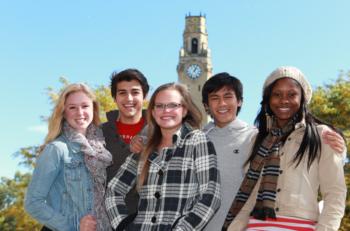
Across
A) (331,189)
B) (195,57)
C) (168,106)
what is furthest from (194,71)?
(331,189)

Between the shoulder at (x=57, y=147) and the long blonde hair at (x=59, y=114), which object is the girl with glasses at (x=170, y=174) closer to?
the shoulder at (x=57, y=147)

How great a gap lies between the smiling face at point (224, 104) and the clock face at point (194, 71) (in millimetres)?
66777

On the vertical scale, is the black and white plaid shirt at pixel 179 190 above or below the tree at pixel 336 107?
below

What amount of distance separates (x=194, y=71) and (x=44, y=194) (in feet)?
223

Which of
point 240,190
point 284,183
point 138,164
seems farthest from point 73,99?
point 284,183

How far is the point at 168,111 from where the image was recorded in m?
5.11

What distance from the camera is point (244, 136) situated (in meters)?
5.57

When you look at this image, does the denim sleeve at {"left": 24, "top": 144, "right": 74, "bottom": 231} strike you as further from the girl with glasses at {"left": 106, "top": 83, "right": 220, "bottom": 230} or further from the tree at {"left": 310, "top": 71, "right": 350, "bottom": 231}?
the tree at {"left": 310, "top": 71, "right": 350, "bottom": 231}

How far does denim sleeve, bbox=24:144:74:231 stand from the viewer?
5.25 metres

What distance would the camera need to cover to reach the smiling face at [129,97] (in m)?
5.97

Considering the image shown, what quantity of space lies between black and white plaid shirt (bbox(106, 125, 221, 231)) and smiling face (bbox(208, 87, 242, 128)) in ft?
1.92

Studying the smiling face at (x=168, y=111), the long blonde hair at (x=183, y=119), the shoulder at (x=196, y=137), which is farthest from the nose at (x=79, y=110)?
the shoulder at (x=196, y=137)

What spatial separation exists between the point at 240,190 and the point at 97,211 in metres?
1.47

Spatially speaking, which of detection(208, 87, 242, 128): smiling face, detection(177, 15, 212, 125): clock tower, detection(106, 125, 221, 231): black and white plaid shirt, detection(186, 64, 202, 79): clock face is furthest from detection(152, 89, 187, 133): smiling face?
detection(186, 64, 202, 79): clock face
